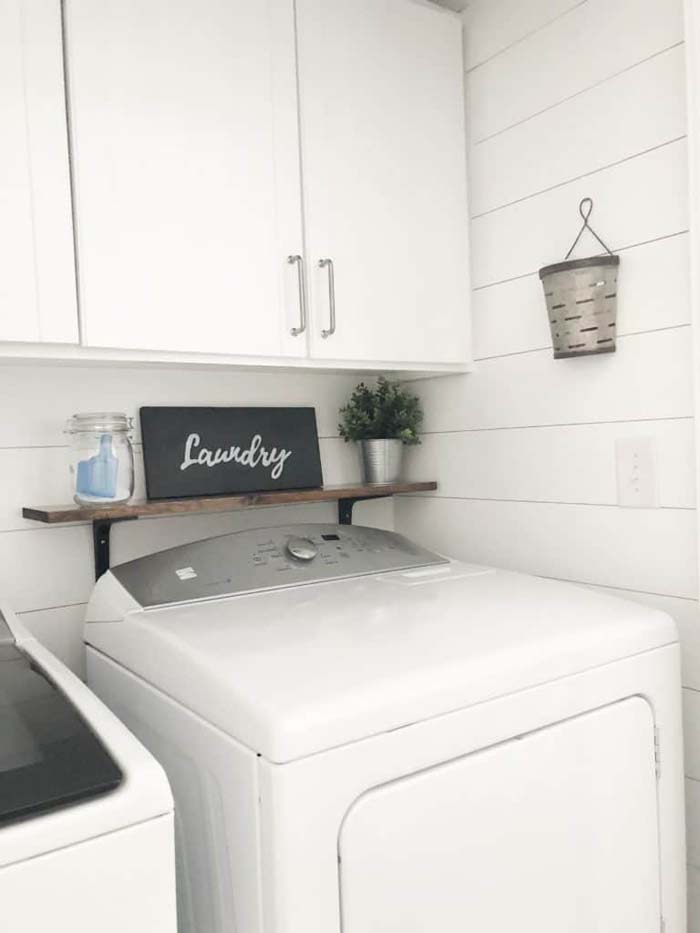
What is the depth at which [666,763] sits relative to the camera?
4.15 ft

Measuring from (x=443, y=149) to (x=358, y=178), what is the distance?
28cm

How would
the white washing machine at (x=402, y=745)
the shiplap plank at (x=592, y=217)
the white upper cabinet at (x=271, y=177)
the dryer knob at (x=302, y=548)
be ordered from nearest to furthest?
the white washing machine at (x=402, y=745), the white upper cabinet at (x=271, y=177), the shiplap plank at (x=592, y=217), the dryer knob at (x=302, y=548)

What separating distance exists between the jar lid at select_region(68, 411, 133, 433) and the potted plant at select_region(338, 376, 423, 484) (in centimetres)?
63

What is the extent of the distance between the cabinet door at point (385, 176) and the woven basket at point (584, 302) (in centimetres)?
30

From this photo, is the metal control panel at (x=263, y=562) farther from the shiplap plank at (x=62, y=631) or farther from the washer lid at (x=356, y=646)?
the shiplap plank at (x=62, y=631)

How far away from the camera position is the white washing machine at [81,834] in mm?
732

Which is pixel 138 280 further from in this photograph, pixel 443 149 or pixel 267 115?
pixel 443 149

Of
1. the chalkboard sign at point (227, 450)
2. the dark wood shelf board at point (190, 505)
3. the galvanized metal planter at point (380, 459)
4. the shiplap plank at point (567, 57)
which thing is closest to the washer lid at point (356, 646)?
the dark wood shelf board at point (190, 505)

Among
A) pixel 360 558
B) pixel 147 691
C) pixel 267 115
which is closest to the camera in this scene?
pixel 147 691

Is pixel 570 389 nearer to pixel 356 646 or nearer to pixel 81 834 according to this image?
pixel 356 646

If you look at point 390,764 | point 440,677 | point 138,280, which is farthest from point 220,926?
point 138,280

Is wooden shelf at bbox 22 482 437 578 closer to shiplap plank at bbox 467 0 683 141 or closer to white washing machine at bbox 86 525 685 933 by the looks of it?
white washing machine at bbox 86 525 685 933

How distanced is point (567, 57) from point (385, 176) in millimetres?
448

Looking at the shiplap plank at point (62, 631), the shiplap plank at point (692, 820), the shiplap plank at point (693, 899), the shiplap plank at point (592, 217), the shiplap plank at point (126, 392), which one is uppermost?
the shiplap plank at point (592, 217)
